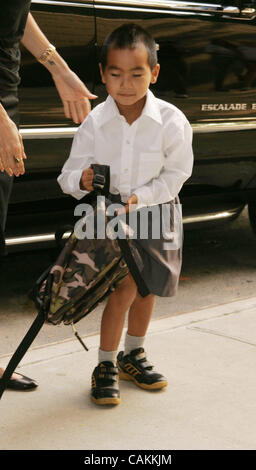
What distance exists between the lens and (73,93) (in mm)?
3053

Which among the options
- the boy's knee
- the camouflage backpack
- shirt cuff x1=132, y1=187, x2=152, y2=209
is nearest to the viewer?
the camouflage backpack

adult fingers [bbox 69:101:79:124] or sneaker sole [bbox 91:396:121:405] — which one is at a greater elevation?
adult fingers [bbox 69:101:79:124]

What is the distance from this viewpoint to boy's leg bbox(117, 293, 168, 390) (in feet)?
10.4

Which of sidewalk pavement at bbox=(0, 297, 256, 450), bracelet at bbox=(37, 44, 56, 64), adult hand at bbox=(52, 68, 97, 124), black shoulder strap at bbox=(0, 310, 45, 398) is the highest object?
bracelet at bbox=(37, 44, 56, 64)

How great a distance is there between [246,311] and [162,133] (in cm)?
149

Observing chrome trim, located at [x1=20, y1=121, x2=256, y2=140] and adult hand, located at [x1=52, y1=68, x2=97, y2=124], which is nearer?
adult hand, located at [x1=52, y1=68, x2=97, y2=124]

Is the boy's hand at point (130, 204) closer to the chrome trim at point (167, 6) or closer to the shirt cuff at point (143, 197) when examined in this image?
the shirt cuff at point (143, 197)

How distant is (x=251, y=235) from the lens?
19.9 ft

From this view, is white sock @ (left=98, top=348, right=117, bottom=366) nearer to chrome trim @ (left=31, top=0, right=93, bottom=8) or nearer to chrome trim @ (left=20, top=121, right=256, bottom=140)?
chrome trim @ (left=20, top=121, right=256, bottom=140)

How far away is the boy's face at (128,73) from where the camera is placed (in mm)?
2799

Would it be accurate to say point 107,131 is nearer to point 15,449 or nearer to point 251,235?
point 15,449

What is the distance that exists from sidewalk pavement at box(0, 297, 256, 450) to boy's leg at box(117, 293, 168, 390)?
0.13 feet

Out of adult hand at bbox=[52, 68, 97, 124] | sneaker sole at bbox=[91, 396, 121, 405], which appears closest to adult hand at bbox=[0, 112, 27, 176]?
adult hand at bbox=[52, 68, 97, 124]

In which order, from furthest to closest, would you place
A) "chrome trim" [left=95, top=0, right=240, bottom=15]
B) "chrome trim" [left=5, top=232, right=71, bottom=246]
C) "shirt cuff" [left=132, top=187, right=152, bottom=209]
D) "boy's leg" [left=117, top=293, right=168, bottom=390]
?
"chrome trim" [left=95, top=0, right=240, bottom=15] → "chrome trim" [left=5, top=232, right=71, bottom=246] → "boy's leg" [left=117, top=293, right=168, bottom=390] → "shirt cuff" [left=132, top=187, right=152, bottom=209]
